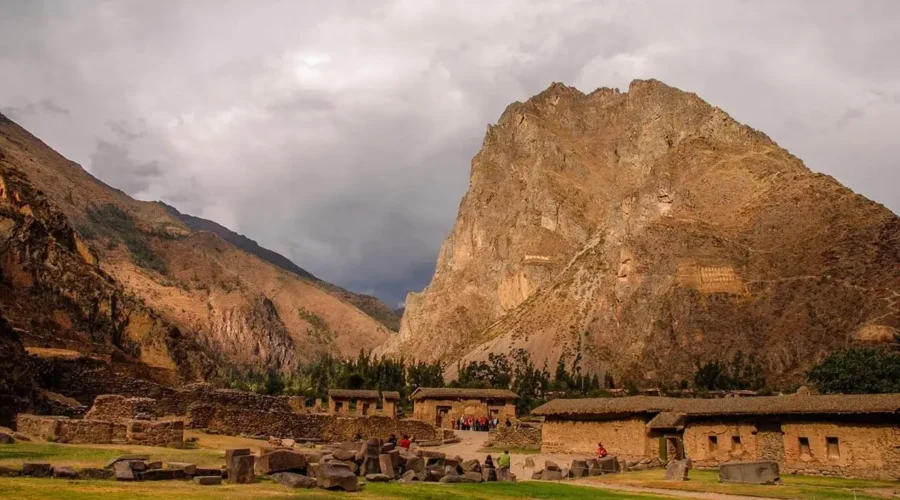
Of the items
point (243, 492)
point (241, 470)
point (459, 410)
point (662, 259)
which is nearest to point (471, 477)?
point (241, 470)

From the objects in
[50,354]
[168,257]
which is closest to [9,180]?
[50,354]

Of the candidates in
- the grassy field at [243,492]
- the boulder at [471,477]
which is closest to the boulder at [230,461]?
the grassy field at [243,492]

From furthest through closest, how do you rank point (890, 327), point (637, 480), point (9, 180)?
point (890, 327) < point (9, 180) < point (637, 480)

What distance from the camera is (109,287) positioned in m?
70.1

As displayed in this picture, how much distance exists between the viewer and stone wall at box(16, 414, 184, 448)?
19688 mm

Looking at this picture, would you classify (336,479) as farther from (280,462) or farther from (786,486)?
(786,486)

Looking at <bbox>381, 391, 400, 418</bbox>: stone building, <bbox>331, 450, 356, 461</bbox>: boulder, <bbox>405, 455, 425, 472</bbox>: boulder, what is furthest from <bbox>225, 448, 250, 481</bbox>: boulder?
<bbox>381, 391, 400, 418</bbox>: stone building

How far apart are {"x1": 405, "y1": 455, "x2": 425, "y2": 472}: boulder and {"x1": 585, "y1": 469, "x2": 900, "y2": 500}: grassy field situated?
7514 mm

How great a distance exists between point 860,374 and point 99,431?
175 ft

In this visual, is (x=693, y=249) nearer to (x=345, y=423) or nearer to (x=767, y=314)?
(x=767, y=314)

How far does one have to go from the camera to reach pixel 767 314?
10188 cm

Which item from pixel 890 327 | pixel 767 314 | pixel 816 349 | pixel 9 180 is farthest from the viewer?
pixel 767 314

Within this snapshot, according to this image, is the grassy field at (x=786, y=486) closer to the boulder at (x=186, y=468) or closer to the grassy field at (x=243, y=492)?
the grassy field at (x=243, y=492)

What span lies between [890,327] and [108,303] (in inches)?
3445
